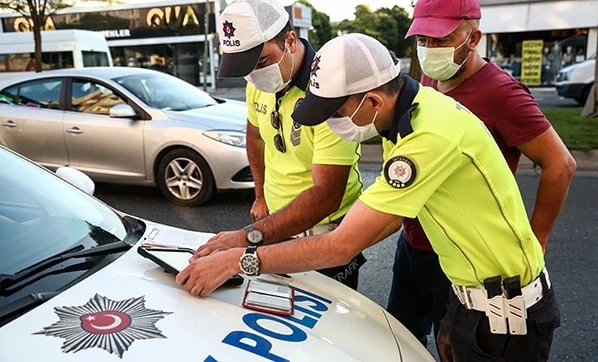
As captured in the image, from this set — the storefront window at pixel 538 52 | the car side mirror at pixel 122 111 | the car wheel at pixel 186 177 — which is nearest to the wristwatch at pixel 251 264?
the car wheel at pixel 186 177

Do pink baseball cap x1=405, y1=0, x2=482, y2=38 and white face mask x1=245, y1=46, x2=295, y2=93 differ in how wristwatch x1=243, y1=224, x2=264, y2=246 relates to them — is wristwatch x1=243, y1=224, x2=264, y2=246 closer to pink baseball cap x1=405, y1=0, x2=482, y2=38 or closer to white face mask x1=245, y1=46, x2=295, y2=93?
white face mask x1=245, y1=46, x2=295, y2=93

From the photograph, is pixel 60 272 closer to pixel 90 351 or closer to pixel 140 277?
pixel 140 277

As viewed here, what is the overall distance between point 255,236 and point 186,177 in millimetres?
4028

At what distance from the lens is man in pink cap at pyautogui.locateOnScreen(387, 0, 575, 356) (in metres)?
2.01

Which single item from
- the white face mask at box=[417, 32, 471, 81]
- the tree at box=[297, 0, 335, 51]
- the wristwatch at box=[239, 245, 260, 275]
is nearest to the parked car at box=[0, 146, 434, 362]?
the wristwatch at box=[239, 245, 260, 275]

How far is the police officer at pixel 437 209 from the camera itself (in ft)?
4.97

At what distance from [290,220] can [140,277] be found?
0.61 metres

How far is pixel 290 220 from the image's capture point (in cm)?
214

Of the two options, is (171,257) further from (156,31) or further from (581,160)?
(156,31)

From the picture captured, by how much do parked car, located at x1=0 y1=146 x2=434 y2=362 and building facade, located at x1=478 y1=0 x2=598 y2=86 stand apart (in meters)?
20.6

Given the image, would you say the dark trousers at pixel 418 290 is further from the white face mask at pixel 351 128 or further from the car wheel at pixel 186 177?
the car wheel at pixel 186 177

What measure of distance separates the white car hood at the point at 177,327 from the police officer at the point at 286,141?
28 centimetres

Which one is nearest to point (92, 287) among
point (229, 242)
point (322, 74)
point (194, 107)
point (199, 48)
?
point (229, 242)

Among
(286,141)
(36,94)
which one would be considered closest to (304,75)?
(286,141)
